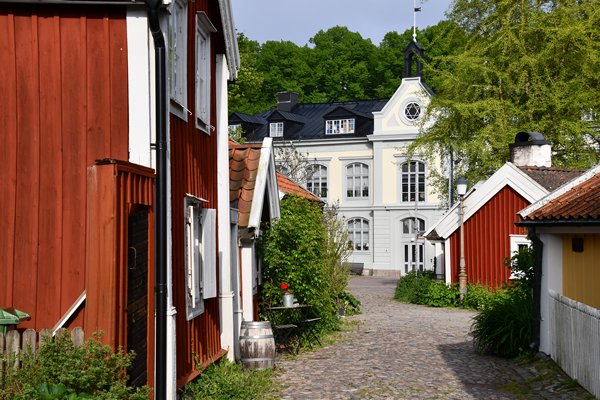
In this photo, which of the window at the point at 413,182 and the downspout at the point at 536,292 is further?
the window at the point at 413,182

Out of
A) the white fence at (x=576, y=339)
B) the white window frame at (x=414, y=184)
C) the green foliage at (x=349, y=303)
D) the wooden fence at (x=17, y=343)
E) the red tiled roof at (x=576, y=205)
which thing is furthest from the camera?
the white window frame at (x=414, y=184)

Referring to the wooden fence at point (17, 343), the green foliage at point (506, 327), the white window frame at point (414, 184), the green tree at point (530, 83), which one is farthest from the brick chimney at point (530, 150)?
the white window frame at point (414, 184)

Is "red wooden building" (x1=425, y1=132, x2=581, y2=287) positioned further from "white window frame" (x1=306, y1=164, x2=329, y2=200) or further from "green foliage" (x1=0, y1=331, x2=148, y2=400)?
"white window frame" (x1=306, y1=164, x2=329, y2=200)

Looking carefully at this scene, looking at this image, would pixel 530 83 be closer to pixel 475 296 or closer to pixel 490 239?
pixel 490 239

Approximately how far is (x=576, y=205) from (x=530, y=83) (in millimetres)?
17255

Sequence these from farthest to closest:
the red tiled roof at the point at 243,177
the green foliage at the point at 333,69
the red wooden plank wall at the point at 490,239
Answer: the green foliage at the point at 333,69 → the red wooden plank wall at the point at 490,239 → the red tiled roof at the point at 243,177

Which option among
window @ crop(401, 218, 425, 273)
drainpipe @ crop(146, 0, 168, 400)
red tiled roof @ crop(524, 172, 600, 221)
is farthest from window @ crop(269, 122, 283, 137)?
drainpipe @ crop(146, 0, 168, 400)

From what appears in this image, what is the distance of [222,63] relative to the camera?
515 inches

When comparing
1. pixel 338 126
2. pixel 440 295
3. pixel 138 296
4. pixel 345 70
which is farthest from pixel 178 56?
pixel 345 70

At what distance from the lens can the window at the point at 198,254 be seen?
10398 millimetres

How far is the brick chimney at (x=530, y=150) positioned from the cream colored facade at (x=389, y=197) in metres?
25.4

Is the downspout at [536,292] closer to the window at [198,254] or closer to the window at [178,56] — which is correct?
the window at [198,254]

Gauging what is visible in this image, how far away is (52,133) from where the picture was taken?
27.1 ft

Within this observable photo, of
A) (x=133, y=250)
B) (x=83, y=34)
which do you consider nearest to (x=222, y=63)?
(x=83, y=34)
